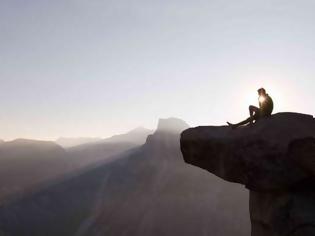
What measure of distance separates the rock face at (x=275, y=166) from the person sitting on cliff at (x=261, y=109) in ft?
2.09

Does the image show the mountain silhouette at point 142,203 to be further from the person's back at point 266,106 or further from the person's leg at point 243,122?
the person's back at point 266,106

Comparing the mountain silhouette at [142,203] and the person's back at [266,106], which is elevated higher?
the person's back at [266,106]

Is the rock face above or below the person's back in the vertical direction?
below

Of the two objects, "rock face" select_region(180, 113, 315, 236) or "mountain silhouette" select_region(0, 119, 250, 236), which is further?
"mountain silhouette" select_region(0, 119, 250, 236)

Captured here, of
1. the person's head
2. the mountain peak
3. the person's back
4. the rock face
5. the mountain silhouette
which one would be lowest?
the mountain silhouette

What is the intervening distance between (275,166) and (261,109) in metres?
3.37

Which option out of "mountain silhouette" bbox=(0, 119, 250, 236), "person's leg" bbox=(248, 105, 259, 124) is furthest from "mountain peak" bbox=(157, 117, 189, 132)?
"person's leg" bbox=(248, 105, 259, 124)

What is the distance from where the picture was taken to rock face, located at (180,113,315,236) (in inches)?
601

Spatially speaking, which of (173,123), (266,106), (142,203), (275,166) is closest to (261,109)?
(266,106)

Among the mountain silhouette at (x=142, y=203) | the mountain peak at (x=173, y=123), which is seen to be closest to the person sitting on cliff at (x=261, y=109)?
the mountain silhouette at (x=142, y=203)

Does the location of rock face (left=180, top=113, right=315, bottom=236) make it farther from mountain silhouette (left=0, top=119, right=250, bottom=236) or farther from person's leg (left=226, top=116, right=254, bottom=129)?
mountain silhouette (left=0, top=119, right=250, bottom=236)

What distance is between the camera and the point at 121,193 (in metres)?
122

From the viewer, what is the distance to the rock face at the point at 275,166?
50.1 feet

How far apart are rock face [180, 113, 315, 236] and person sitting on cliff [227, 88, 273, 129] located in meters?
0.64
